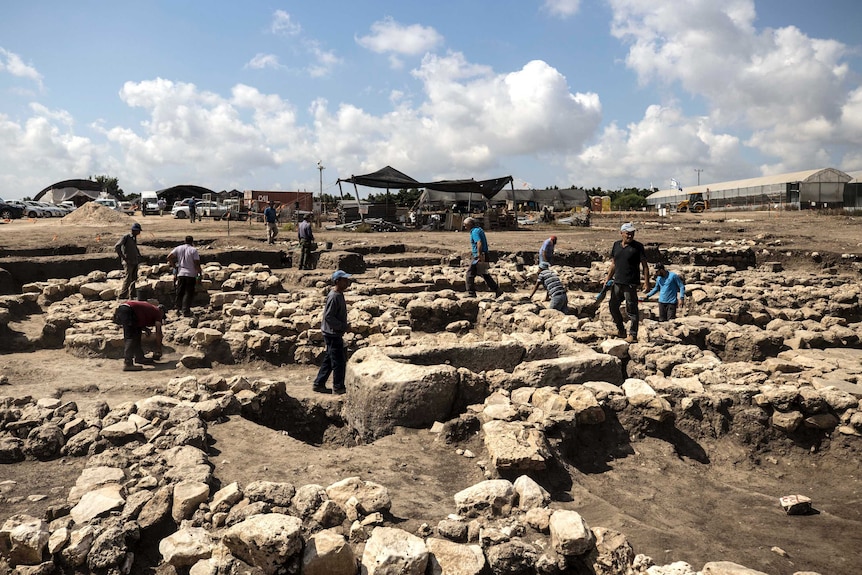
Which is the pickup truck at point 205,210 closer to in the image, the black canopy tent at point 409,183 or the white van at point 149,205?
the white van at point 149,205

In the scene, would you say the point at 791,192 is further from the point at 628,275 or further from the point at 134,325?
the point at 134,325

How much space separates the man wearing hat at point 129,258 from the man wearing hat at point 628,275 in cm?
810

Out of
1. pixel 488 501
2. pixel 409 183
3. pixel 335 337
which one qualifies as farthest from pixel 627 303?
pixel 409 183

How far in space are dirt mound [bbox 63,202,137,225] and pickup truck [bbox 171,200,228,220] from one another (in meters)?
4.64

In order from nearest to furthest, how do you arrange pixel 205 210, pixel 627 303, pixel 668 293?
1. pixel 627 303
2. pixel 668 293
3. pixel 205 210

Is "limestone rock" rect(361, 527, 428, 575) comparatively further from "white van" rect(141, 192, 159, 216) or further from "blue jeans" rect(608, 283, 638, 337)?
"white van" rect(141, 192, 159, 216)

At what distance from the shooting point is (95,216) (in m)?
27.0

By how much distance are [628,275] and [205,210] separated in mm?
29986

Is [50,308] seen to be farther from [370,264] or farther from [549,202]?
[549,202]

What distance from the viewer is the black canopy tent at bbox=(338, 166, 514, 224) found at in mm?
27219

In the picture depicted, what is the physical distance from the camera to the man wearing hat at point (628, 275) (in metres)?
7.15

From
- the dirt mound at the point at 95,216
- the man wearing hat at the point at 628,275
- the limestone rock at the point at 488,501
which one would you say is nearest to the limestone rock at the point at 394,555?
the limestone rock at the point at 488,501

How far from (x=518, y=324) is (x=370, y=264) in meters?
8.31

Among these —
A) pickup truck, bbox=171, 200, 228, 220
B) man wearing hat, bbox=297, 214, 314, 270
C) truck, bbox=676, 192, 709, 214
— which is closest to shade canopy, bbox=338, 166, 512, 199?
pickup truck, bbox=171, 200, 228, 220
